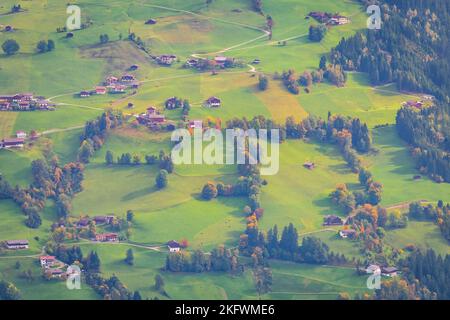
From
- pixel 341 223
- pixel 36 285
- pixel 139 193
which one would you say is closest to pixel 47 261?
pixel 36 285

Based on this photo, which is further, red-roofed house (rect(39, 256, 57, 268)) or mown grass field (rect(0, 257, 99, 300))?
red-roofed house (rect(39, 256, 57, 268))

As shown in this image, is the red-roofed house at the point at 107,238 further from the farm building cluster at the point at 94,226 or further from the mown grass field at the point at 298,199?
the mown grass field at the point at 298,199

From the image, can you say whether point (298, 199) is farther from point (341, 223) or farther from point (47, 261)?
point (47, 261)

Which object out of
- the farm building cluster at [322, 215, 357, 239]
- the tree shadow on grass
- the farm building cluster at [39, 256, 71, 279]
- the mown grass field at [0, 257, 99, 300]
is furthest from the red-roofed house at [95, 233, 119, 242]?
the farm building cluster at [322, 215, 357, 239]

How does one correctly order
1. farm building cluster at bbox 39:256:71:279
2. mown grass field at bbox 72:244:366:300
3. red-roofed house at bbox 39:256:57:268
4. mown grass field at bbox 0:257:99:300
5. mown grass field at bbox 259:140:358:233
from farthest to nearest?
mown grass field at bbox 259:140:358:233
red-roofed house at bbox 39:256:57:268
farm building cluster at bbox 39:256:71:279
mown grass field at bbox 72:244:366:300
mown grass field at bbox 0:257:99:300

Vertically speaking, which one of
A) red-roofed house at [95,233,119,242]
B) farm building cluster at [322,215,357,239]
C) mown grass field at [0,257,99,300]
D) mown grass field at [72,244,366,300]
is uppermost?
farm building cluster at [322,215,357,239]

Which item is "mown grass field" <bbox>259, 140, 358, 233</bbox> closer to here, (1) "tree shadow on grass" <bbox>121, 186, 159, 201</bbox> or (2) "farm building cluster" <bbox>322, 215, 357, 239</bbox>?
(2) "farm building cluster" <bbox>322, 215, 357, 239</bbox>

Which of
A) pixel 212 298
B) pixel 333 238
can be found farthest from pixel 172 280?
pixel 333 238

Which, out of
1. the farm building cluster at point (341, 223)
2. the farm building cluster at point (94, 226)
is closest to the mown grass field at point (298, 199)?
the farm building cluster at point (341, 223)
